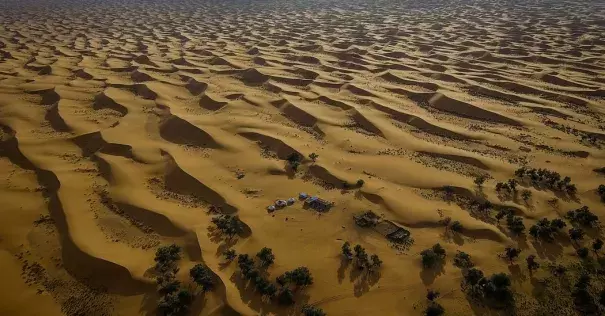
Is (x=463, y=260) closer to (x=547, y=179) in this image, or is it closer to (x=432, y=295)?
(x=432, y=295)

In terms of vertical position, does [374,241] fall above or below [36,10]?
below

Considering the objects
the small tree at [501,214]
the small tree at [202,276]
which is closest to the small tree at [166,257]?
the small tree at [202,276]

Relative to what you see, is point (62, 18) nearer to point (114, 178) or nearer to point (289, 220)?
point (114, 178)

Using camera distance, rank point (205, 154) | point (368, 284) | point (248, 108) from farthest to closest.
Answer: point (248, 108) < point (205, 154) < point (368, 284)

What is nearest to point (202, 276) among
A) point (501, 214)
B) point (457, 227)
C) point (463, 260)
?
point (463, 260)

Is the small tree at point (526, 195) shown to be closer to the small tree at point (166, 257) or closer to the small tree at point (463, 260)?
the small tree at point (463, 260)

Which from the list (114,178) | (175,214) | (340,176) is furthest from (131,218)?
(340,176)
